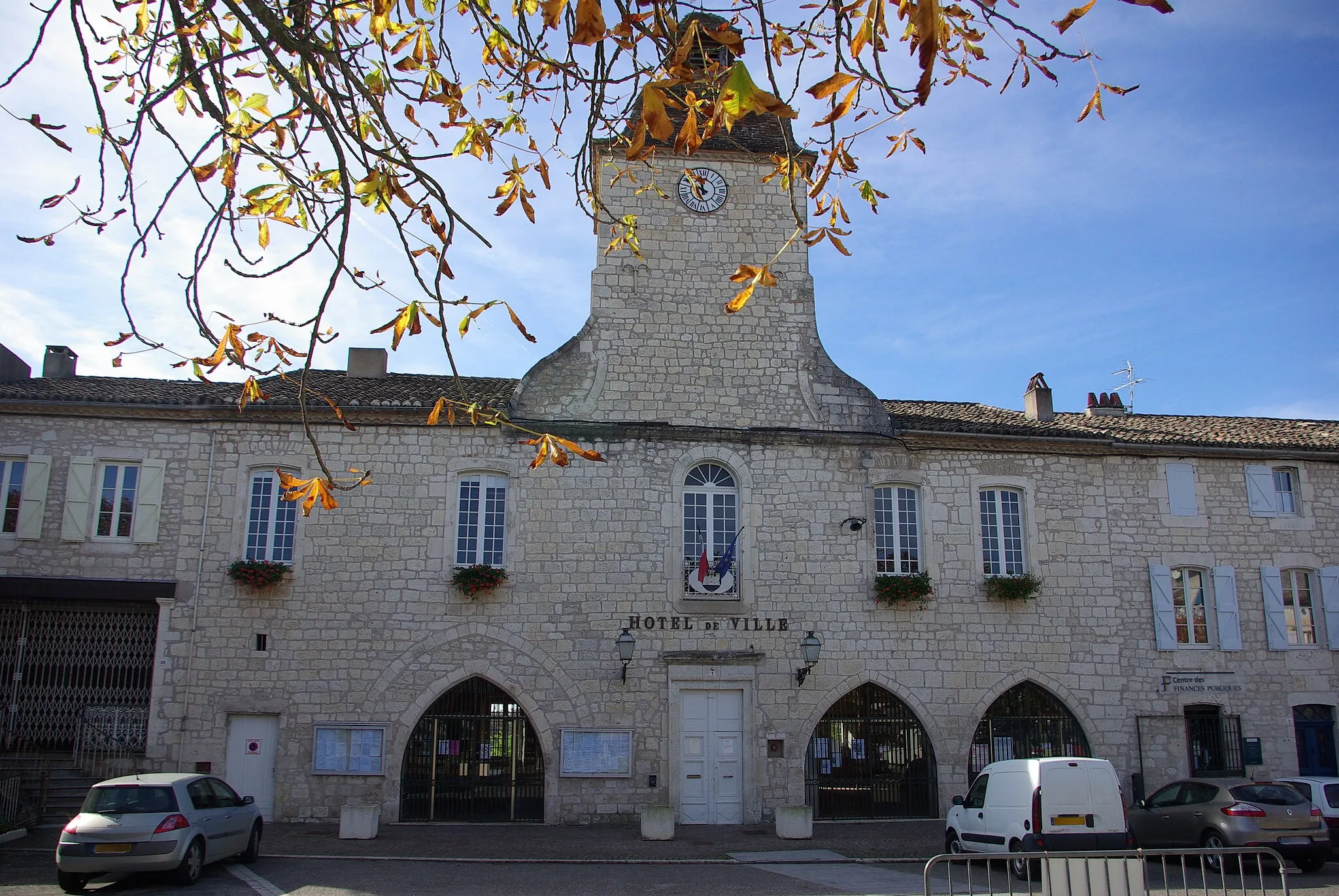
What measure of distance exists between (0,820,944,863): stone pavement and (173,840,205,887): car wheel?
78.0 inches

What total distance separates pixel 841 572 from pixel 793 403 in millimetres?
3032

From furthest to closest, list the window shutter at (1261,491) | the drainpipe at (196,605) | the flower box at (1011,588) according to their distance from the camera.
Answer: the window shutter at (1261,491) → the flower box at (1011,588) → the drainpipe at (196,605)

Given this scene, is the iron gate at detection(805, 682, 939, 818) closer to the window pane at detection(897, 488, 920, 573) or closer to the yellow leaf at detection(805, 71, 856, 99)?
the window pane at detection(897, 488, 920, 573)

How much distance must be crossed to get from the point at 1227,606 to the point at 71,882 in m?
17.7

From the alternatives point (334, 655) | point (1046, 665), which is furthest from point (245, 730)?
point (1046, 665)

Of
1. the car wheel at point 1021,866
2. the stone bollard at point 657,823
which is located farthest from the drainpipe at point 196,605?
the car wheel at point 1021,866

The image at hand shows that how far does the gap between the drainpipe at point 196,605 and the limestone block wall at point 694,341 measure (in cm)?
499

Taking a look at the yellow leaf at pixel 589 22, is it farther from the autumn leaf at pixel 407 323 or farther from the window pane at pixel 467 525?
the window pane at pixel 467 525

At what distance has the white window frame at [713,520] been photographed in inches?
680

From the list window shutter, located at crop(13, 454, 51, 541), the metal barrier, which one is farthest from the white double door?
window shutter, located at crop(13, 454, 51, 541)

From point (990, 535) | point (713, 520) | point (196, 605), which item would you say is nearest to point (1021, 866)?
point (990, 535)

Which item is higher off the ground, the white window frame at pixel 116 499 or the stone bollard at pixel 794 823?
the white window frame at pixel 116 499

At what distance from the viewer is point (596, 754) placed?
1631cm

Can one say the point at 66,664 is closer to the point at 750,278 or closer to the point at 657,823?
the point at 657,823
